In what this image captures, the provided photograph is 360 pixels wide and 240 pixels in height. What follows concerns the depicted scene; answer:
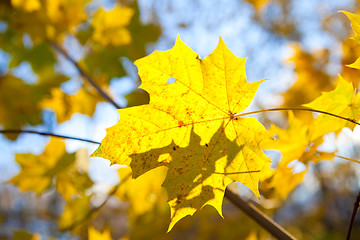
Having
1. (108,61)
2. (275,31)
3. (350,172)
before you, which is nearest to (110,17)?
(108,61)

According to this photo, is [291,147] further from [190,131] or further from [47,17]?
[47,17]

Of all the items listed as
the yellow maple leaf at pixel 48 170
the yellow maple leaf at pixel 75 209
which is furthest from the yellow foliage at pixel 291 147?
the yellow maple leaf at pixel 48 170

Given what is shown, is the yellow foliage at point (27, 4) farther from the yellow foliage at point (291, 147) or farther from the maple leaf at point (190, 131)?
the yellow foliage at point (291, 147)

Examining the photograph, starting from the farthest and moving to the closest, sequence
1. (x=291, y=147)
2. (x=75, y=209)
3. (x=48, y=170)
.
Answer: (x=48, y=170)
(x=75, y=209)
(x=291, y=147)

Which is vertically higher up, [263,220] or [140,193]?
[140,193]

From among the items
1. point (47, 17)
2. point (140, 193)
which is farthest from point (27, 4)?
point (140, 193)

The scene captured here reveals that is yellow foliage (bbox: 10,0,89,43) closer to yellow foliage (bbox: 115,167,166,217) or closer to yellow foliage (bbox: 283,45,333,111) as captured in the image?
yellow foliage (bbox: 115,167,166,217)
